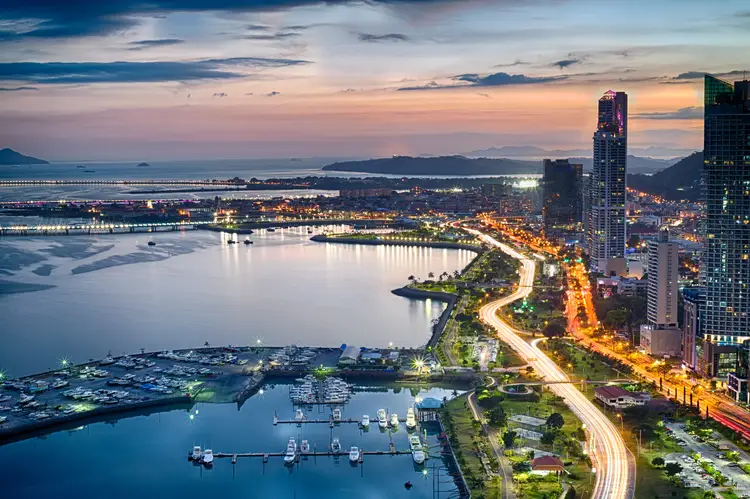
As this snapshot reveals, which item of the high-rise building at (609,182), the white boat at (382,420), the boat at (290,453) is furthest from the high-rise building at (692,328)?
the high-rise building at (609,182)

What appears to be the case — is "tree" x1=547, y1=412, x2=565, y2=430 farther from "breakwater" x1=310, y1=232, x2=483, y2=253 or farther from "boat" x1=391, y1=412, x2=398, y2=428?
"breakwater" x1=310, y1=232, x2=483, y2=253

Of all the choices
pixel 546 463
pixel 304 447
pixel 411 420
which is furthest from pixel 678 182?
pixel 546 463

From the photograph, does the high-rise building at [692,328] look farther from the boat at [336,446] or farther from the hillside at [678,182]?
the hillside at [678,182]

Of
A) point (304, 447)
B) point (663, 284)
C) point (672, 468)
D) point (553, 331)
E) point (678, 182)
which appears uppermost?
point (678, 182)

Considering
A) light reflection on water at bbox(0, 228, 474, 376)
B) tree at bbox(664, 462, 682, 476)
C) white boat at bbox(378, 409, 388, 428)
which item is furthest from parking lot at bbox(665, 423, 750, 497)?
light reflection on water at bbox(0, 228, 474, 376)

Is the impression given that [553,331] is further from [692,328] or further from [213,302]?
[213,302]

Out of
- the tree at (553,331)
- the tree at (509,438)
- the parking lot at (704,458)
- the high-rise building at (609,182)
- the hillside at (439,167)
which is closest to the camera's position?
the parking lot at (704,458)
